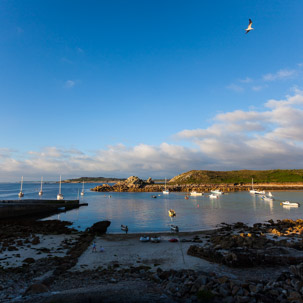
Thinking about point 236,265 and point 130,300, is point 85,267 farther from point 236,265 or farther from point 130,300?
point 236,265

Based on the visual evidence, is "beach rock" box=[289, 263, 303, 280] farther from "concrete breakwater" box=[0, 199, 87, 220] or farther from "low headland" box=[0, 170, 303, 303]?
"concrete breakwater" box=[0, 199, 87, 220]

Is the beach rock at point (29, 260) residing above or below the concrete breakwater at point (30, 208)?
below

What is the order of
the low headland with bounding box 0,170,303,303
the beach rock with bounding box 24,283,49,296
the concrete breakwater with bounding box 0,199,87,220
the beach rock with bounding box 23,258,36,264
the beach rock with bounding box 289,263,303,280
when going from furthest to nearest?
the concrete breakwater with bounding box 0,199,87,220
the beach rock with bounding box 23,258,36,264
the beach rock with bounding box 289,263,303,280
the beach rock with bounding box 24,283,49,296
the low headland with bounding box 0,170,303,303

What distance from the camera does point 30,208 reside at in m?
61.6

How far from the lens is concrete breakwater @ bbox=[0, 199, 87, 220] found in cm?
5598

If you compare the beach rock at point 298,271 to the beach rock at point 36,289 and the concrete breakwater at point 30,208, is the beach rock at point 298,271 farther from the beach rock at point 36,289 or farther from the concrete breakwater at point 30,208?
the concrete breakwater at point 30,208

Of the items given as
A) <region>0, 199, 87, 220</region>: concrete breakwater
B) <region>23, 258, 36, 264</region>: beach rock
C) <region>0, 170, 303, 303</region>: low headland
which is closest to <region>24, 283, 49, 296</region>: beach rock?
<region>0, 170, 303, 303</region>: low headland

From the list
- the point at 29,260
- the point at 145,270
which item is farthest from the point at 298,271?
the point at 29,260

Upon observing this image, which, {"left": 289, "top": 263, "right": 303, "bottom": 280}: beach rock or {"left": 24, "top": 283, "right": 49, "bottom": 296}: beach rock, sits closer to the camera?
{"left": 24, "top": 283, "right": 49, "bottom": 296}: beach rock

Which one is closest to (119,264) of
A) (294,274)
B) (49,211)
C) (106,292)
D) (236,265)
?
(106,292)

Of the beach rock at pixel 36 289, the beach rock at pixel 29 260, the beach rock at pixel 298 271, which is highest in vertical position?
the beach rock at pixel 298 271

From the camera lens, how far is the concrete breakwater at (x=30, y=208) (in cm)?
5598

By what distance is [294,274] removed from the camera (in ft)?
55.7

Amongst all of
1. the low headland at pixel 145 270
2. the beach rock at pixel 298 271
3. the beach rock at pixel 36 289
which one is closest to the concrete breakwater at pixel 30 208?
the low headland at pixel 145 270
